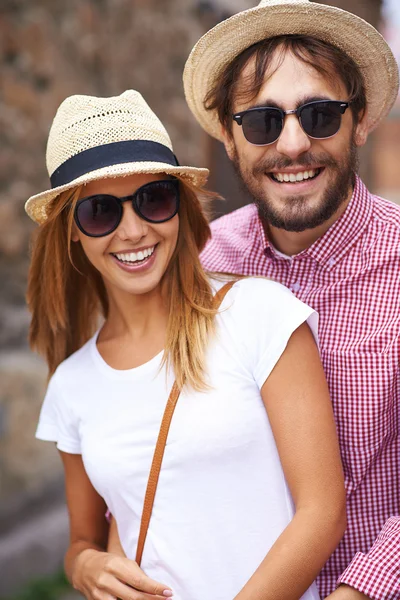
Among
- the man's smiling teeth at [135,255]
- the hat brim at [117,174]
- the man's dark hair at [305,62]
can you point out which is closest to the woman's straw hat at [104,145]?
the hat brim at [117,174]

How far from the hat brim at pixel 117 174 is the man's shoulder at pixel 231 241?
384 mm


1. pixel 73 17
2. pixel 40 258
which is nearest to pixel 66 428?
pixel 40 258

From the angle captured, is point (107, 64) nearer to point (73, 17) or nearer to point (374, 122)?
point (73, 17)

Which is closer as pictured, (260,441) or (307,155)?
(260,441)

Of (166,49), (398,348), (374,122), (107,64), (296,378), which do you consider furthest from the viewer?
(166,49)

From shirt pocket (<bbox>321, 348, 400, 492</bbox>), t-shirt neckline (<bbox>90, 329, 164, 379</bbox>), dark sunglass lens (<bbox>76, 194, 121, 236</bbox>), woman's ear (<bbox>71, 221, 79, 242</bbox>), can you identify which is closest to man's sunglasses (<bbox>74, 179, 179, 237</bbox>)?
dark sunglass lens (<bbox>76, 194, 121, 236</bbox>)

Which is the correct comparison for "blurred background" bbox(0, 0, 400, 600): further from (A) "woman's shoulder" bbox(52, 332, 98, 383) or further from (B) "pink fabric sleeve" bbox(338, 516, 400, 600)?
(B) "pink fabric sleeve" bbox(338, 516, 400, 600)

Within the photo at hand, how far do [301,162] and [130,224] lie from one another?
52 centimetres

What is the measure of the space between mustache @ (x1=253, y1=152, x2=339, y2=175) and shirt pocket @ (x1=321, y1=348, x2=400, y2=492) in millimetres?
530

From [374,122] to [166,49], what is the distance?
7.05 feet

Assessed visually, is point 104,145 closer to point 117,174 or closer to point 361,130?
point 117,174

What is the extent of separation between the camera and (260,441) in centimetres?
205

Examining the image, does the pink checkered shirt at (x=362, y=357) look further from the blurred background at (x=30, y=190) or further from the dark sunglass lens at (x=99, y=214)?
the blurred background at (x=30, y=190)

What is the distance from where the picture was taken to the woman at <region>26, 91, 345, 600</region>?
79.4 inches
